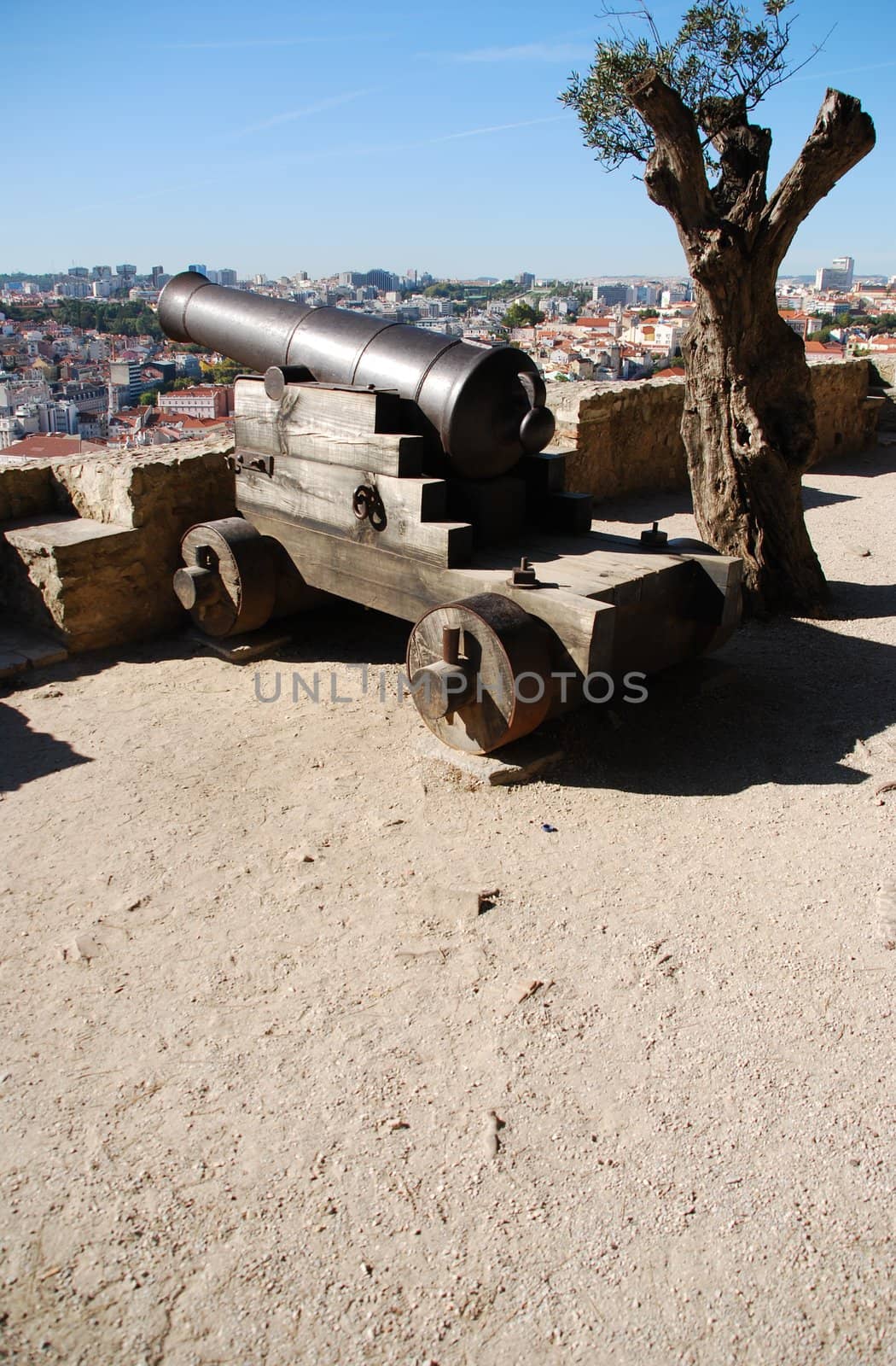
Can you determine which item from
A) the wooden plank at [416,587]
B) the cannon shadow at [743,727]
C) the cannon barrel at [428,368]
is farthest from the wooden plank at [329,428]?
the cannon shadow at [743,727]

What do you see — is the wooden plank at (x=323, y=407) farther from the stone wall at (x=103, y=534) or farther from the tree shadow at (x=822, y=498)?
the tree shadow at (x=822, y=498)

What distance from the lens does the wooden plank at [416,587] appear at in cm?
360

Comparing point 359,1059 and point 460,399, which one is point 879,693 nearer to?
point 460,399

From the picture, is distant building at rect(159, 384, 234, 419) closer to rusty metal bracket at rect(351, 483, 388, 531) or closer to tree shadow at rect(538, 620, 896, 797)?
rusty metal bracket at rect(351, 483, 388, 531)

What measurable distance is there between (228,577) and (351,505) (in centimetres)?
89

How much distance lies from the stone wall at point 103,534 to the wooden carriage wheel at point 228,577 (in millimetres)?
361

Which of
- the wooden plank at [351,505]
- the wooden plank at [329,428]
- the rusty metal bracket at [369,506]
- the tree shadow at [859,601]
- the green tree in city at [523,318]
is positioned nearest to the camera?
the wooden plank at [351,505]

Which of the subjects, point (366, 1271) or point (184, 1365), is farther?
point (366, 1271)

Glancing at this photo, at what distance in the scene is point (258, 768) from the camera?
4051 mm

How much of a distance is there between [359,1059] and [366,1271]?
0.59 meters

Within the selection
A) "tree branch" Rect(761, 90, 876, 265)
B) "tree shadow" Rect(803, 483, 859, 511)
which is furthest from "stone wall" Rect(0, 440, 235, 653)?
"tree shadow" Rect(803, 483, 859, 511)

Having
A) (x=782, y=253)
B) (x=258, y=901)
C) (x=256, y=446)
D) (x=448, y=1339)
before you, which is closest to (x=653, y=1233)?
(x=448, y=1339)

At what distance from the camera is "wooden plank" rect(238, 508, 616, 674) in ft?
11.8

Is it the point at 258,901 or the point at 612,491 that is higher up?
the point at 612,491
